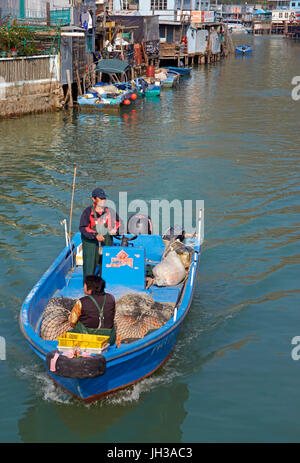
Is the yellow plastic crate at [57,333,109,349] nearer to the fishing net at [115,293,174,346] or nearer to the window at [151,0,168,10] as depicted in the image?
the fishing net at [115,293,174,346]

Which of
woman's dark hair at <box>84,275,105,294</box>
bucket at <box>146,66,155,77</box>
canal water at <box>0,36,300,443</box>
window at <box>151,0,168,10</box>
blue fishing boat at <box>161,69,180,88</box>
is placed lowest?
canal water at <box>0,36,300,443</box>

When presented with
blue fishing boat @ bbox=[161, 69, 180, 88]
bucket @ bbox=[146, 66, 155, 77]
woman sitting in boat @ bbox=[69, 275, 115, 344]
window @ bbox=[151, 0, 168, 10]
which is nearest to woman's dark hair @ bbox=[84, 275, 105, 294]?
woman sitting in boat @ bbox=[69, 275, 115, 344]

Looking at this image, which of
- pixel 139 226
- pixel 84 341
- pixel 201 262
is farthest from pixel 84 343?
pixel 201 262

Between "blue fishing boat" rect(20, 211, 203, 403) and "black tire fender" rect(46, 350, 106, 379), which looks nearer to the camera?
"black tire fender" rect(46, 350, 106, 379)

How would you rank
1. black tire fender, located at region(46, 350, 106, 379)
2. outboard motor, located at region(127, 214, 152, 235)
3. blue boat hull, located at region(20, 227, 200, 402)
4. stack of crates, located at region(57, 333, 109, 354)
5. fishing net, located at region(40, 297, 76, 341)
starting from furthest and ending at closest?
1. outboard motor, located at region(127, 214, 152, 235)
2. fishing net, located at region(40, 297, 76, 341)
3. blue boat hull, located at region(20, 227, 200, 402)
4. stack of crates, located at region(57, 333, 109, 354)
5. black tire fender, located at region(46, 350, 106, 379)

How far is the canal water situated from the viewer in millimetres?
9109

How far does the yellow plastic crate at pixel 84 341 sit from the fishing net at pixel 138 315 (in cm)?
86

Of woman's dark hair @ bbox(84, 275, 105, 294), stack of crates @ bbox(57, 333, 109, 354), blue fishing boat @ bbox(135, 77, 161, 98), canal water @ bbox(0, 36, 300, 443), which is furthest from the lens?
blue fishing boat @ bbox(135, 77, 161, 98)

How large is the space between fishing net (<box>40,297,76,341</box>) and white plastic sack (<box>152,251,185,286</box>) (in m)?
1.99

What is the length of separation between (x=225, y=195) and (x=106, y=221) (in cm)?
951

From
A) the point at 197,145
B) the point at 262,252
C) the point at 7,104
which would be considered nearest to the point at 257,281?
the point at 262,252

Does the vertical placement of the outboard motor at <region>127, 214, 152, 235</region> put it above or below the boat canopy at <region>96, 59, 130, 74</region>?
below

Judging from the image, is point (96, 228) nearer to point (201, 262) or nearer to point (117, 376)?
point (117, 376)
